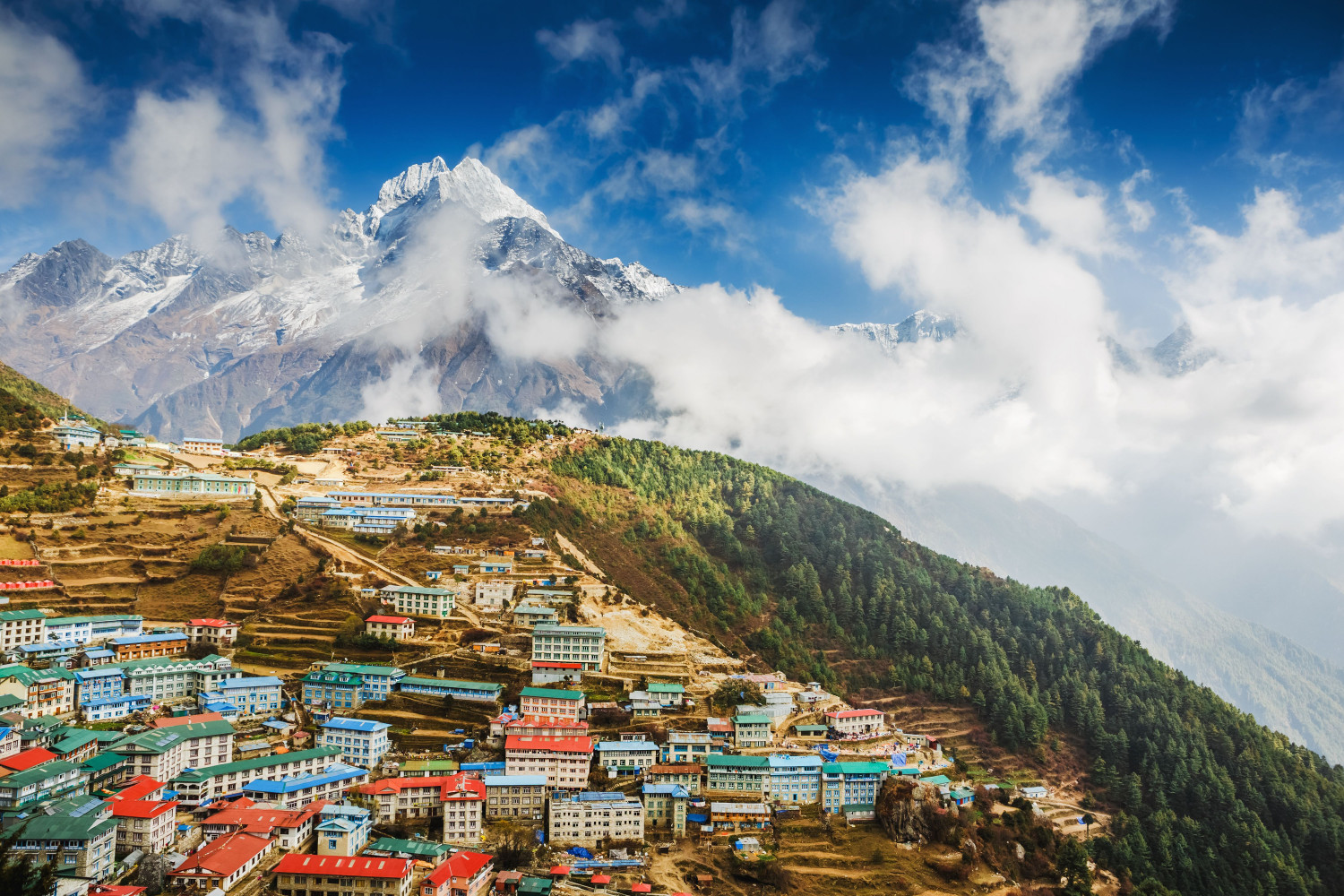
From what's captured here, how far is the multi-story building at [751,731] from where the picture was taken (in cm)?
5675

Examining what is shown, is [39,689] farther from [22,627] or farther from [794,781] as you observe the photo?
[794,781]

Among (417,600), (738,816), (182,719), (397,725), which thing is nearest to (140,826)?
(182,719)

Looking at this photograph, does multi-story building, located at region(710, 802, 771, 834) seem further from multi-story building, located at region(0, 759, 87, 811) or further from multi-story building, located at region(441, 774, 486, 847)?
multi-story building, located at region(0, 759, 87, 811)

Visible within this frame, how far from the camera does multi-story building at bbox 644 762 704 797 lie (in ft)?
166

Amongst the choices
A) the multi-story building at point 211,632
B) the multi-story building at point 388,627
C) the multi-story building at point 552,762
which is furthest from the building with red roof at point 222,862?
the multi-story building at point 211,632

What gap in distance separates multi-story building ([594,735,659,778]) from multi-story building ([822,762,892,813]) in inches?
452

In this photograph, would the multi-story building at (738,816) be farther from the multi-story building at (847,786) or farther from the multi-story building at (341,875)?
the multi-story building at (341,875)

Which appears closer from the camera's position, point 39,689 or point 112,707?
point 39,689

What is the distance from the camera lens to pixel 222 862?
36000 millimetres

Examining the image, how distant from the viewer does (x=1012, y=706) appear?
72.7 meters

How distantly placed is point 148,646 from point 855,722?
172 ft

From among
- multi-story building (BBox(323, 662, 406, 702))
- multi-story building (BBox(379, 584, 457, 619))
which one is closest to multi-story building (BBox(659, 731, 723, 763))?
multi-story building (BBox(323, 662, 406, 702))

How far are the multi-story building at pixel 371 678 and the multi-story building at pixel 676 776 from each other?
64.4 feet

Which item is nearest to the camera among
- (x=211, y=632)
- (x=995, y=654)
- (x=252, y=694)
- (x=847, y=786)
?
(x=847, y=786)
